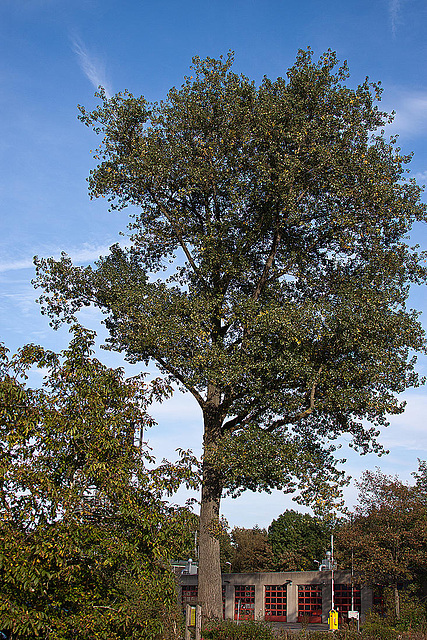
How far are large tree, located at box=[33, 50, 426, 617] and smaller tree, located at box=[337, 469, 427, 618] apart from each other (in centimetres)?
1190

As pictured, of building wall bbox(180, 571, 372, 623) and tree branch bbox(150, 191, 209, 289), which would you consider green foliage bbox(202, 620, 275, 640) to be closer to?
tree branch bbox(150, 191, 209, 289)

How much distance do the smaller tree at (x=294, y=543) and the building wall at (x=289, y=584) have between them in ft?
45.6

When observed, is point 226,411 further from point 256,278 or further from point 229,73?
point 229,73

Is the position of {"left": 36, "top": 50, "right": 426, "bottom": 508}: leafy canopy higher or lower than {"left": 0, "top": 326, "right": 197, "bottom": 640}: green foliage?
higher

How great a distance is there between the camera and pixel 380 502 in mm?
33000

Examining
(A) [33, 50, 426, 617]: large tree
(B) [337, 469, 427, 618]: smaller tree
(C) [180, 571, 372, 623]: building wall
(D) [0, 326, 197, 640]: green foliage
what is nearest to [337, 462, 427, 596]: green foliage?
(B) [337, 469, 427, 618]: smaller tree

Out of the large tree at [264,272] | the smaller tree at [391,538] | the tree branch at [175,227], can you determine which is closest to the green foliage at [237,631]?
the large tree at [264,272]

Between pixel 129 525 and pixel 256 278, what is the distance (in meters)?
14.1

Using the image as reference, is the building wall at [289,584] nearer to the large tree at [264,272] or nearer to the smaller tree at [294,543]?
the smaller tree at [294,543]

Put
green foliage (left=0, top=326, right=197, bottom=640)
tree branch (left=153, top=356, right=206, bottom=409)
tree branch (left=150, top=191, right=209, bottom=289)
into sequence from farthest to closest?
tree branch (left=150, top=191, right=209, bottom=289)
tree branch (left=153, top=356, right=206, bottom=409)
green foliage (left=0, top=326, right=197, bottom=640)

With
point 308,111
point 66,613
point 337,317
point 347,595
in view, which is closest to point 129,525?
point 66,613

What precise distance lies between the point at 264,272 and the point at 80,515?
14.2 metres

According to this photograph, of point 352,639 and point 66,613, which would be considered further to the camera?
point 352,639

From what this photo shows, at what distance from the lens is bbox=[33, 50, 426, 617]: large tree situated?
721 inches
